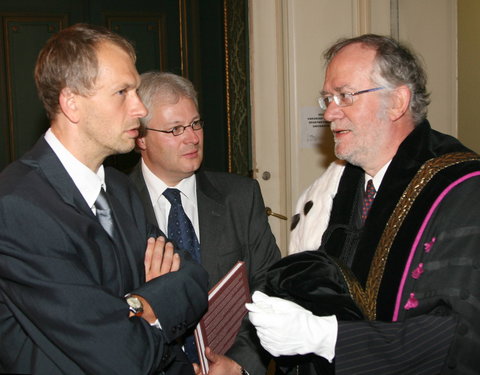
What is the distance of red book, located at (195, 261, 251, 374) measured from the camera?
2.08 m

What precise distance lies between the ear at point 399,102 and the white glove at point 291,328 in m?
0.79

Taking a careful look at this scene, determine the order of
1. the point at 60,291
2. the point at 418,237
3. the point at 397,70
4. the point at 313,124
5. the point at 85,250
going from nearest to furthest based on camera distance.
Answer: the point at 60,291 → the point at 85,250 → the point at 418,237 → the point at 397,70 → the point at 313,124

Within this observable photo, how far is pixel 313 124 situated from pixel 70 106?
2679 millimetres

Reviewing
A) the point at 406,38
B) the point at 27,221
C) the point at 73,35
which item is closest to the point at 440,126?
the point at 406,38

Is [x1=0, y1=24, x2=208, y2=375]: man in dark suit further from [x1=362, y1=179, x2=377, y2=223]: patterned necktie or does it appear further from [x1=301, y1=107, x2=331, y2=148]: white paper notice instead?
[x1=301, y1=107, x2=331, y2=148]: white paper notice

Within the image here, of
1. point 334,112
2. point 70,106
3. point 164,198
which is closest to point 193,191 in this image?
point 164,198

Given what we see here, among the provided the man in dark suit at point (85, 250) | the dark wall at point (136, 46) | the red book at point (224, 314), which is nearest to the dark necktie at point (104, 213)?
the man in dark suit at point (85, 250)

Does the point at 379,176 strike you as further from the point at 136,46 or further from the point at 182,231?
the point at 136,46

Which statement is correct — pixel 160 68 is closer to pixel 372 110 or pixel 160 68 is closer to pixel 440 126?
pixel 440 126

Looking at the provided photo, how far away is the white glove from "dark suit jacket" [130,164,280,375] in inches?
21.7

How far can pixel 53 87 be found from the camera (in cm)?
173

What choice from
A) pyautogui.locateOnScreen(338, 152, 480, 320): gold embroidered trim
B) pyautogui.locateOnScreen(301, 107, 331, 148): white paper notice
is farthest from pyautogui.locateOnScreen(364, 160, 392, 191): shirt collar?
pyautogui.locateOnScreen(301, 107, 331, 148): white paper notice

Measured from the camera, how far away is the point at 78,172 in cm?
172

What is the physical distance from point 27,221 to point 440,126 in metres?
Result: 3.52
